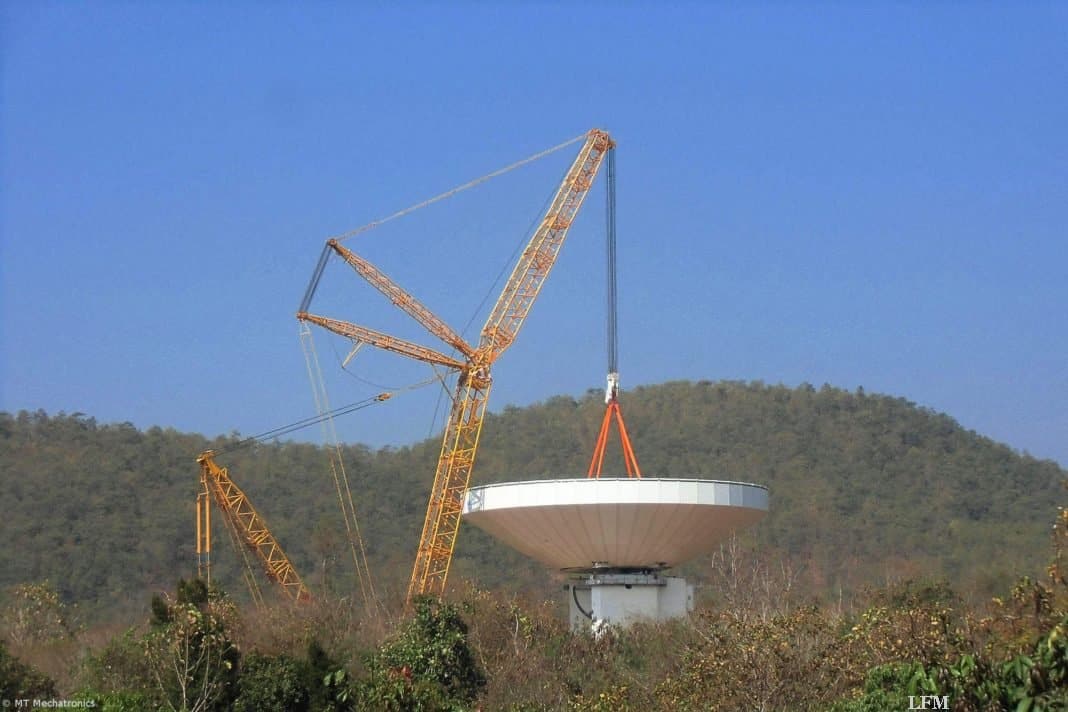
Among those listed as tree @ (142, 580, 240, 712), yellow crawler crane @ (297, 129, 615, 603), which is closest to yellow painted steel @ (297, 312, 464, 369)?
yellow crawler crane @ (297, 129, 615, 603)

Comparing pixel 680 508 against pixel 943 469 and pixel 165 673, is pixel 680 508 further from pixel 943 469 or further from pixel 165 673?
pixel 943 469

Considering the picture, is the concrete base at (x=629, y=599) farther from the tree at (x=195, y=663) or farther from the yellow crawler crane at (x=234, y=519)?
the yellow crawler crane at (x=234, y=519)

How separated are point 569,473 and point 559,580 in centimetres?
4312

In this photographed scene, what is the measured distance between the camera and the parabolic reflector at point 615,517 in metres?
46.5

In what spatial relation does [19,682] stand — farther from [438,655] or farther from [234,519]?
[234,519]

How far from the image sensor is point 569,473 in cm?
11281

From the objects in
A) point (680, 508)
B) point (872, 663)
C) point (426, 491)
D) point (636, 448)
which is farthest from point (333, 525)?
point (872, 663)

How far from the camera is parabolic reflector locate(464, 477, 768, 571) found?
4650 centimetres

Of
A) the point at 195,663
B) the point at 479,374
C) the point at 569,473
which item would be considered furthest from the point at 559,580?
the point at 569,473

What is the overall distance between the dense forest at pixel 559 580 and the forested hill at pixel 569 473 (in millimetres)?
246

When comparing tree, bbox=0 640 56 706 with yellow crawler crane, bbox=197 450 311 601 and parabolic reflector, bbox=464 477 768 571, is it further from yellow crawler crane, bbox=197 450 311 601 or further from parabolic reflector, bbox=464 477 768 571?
yellow crawler crane, bbox=197 450 311 601

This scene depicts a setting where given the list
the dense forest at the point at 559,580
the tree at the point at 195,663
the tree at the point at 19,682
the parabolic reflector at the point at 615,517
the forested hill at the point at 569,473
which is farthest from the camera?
the forested hill at the point at 569,473

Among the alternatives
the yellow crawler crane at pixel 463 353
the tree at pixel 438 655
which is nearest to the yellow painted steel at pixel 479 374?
the yellow crawler crane at pixel 463 353

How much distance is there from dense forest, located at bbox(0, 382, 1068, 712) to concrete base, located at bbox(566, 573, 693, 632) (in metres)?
1.24
